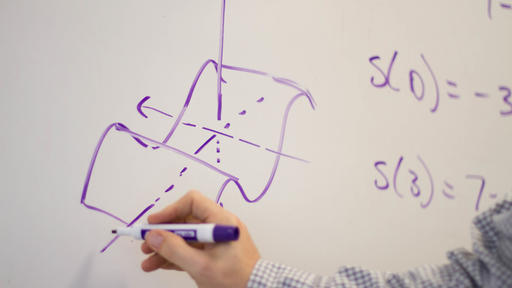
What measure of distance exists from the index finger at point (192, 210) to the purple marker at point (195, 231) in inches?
0.8

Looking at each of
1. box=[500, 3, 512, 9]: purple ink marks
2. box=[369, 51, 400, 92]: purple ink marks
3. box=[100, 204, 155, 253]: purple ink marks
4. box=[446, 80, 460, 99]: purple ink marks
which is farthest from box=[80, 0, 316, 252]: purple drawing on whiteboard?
box=[500, 3, 512, 9]: purple ink marks

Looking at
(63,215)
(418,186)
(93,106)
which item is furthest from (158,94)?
(418,186)

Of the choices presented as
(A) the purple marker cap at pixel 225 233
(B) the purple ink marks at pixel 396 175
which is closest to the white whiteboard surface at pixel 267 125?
(B) the purple ink marks at pixel 396 175

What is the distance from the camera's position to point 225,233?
40cm

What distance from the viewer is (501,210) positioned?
→ 0.41 metres

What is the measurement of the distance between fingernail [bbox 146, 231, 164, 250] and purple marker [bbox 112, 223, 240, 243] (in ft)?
0.06

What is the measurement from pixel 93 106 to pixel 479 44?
59 cm

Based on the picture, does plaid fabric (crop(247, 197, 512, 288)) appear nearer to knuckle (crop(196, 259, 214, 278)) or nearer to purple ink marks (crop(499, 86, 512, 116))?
knuckle (crop(196, 259, 214, 278))

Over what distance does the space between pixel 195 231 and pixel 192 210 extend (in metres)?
0.06

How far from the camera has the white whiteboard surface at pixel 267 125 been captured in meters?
0.50

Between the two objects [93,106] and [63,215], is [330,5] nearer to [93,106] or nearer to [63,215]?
[93,106]

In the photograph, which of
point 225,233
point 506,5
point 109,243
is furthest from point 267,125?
point 506,5

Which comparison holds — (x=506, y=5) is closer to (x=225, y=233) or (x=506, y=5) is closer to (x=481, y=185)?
(x=481, y=185)

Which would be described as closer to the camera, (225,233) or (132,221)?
(225,233)
